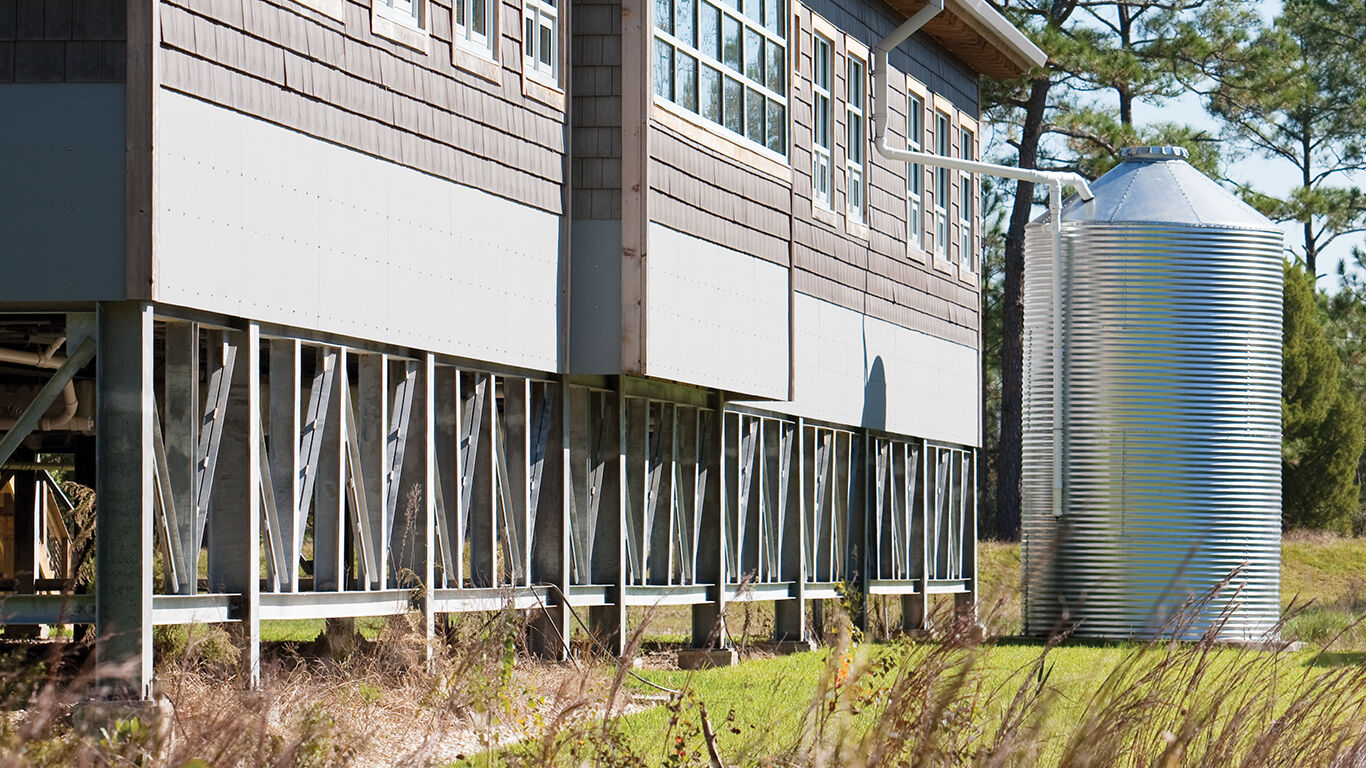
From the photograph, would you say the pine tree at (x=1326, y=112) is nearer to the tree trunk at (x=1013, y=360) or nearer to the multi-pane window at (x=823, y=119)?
the tree trunk at (x=1013, y=360)

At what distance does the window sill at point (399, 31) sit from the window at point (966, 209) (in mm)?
13769

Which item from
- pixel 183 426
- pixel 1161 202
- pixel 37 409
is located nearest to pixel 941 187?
pixel 1161 202

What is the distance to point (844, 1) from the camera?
2128 cm

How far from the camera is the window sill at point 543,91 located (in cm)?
1441

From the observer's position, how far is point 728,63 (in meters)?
17.0

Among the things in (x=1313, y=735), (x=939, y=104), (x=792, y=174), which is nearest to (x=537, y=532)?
(x=792, y=174)

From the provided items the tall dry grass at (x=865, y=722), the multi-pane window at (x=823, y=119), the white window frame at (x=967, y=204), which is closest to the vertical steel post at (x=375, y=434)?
the tall dry grass at (x=865, y=722)

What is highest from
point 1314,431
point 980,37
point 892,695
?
point 980,37

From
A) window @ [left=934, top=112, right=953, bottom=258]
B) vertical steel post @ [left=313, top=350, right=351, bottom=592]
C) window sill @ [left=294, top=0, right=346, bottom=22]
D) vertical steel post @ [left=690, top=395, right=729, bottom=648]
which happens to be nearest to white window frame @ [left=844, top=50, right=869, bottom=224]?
window @ [left=934, top=112, right=953, bottom=258]

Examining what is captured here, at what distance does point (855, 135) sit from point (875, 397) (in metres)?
3.15

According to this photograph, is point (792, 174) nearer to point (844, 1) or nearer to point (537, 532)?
point (844, 1)

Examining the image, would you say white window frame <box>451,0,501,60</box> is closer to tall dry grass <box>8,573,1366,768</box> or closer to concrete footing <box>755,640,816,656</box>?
tall dry grass <box>8,573,1366,768</box>

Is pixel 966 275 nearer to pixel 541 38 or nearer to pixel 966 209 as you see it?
pixel 966 209

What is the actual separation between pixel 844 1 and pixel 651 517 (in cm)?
739
